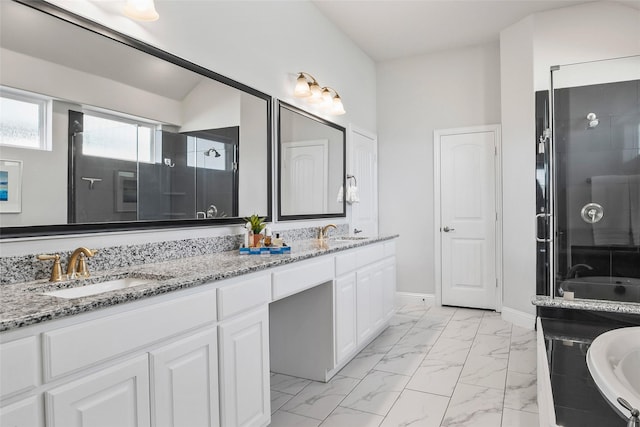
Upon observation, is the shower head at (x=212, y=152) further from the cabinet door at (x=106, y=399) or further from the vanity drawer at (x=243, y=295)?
the cabinet door at (x=106, y=399)

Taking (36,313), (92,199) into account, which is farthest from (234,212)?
(36,313)

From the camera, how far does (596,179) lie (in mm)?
2701

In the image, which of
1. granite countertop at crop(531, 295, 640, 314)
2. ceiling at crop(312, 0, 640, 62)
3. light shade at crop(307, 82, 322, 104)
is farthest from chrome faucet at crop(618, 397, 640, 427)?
ceiling at crop(312, 0, 640, 62)

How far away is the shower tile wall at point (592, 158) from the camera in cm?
259

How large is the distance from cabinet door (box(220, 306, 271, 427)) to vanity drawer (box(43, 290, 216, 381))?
0.59 feet

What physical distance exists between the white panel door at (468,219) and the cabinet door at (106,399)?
3855mm

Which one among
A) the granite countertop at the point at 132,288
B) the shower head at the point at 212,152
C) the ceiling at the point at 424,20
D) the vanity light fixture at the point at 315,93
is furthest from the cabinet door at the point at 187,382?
the ceiling at the point at 424,20

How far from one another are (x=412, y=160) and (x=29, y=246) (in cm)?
400

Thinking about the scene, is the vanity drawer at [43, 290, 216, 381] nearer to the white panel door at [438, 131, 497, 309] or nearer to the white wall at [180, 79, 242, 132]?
the white wall at [180, 79, 242, 132]

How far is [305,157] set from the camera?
335 centimetres

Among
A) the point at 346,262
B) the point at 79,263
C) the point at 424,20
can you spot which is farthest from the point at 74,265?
the point at 424,20

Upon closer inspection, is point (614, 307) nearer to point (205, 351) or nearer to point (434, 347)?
point (434, 347)

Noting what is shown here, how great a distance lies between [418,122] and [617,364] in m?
3.39

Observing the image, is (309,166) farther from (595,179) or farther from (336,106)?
(595,179)
